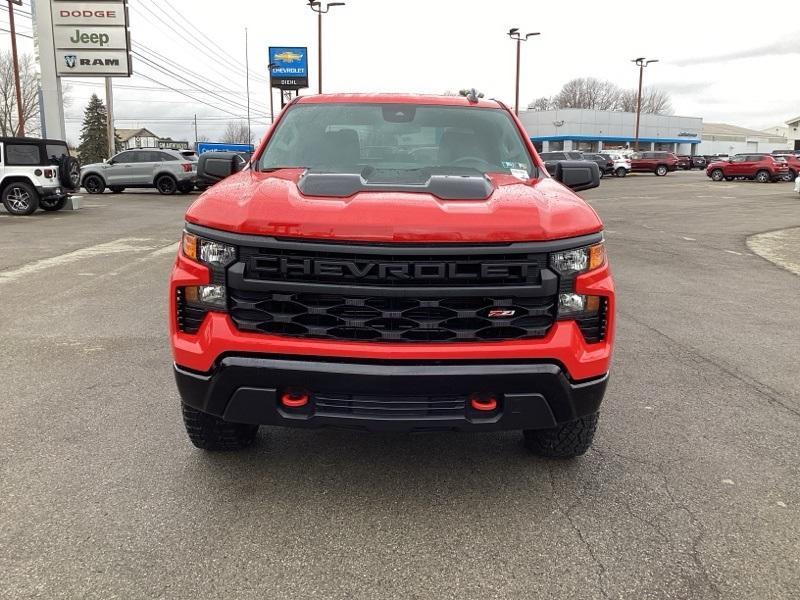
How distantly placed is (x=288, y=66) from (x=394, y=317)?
6065cm

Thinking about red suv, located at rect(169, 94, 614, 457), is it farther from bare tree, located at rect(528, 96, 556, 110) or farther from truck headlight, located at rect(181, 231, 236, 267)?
bare tree, located at rect(528, 96, 556, 110)

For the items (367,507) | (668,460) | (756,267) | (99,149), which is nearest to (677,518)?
(668,460)

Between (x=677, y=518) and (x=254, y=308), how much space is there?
6.76 ft

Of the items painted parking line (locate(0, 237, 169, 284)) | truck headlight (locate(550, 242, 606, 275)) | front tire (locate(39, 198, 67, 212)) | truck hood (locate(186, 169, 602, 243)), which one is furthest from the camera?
front tire (locate(39, 198, 67, 212))

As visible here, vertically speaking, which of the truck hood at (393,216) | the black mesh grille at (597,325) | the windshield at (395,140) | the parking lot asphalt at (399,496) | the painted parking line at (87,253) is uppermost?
the windshield at (395,140)

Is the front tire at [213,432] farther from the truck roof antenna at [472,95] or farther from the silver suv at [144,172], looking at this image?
the silver suv at [144,172]

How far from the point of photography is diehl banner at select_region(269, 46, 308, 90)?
58125mm

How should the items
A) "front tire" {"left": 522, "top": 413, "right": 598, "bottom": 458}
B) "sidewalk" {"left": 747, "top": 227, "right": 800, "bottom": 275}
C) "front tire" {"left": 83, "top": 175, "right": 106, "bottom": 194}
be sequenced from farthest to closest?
"front tire" {"left": 83, "top": 175, "right": 106, "bottom": 194}
"sidewalk" {"left": 747, "top": 227, "right": 800, "bottom": 275}
"front tire" {"left": 522, "top": 413, "right": 598, "bottom": 458}

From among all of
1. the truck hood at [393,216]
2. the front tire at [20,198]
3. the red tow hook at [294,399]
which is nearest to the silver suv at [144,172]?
the front tire at [20,198]

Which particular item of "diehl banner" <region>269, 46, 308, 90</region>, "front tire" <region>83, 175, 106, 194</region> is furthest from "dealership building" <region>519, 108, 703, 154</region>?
"front tire" <region>83, 175, 106, 194</region>

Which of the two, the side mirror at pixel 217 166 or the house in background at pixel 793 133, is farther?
the house in background at pixel 793 133

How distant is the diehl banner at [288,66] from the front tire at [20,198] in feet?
148

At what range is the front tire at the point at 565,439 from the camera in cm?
318

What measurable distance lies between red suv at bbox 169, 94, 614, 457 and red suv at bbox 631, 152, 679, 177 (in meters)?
45.4
